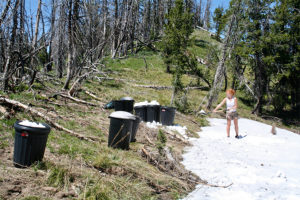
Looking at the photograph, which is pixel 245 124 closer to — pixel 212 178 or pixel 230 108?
pixel 230 108

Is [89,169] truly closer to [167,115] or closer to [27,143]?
[27,143]

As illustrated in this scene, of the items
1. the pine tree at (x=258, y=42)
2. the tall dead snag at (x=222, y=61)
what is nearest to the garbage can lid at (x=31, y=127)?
the tall dead snag at (x=222, y=61)

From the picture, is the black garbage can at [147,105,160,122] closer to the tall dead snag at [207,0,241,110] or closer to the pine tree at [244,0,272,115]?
the tall dead snag at [207,0,241,110]

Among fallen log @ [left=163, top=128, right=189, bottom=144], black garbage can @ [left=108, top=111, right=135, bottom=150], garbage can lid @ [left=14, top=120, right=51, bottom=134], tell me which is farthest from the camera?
fallen log @ [left=163, top=128, right=189, bottom=144]

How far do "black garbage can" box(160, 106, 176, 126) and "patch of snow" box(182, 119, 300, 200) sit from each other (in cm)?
131

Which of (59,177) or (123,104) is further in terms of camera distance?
(123,104)

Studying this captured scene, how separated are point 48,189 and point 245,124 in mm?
10613

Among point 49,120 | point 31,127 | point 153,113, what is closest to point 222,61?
point 153,113

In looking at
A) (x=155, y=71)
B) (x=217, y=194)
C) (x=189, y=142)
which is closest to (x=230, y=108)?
(x=189, y=142)

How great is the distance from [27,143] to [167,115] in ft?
19.8

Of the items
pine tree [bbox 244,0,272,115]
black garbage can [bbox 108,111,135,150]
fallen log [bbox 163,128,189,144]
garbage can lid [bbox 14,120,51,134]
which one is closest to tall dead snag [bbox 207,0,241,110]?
pine tree [bbox 244,0,272,115]

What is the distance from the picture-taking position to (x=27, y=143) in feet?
11.7

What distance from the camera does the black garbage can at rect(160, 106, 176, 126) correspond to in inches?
358

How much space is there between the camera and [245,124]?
39.6ft
